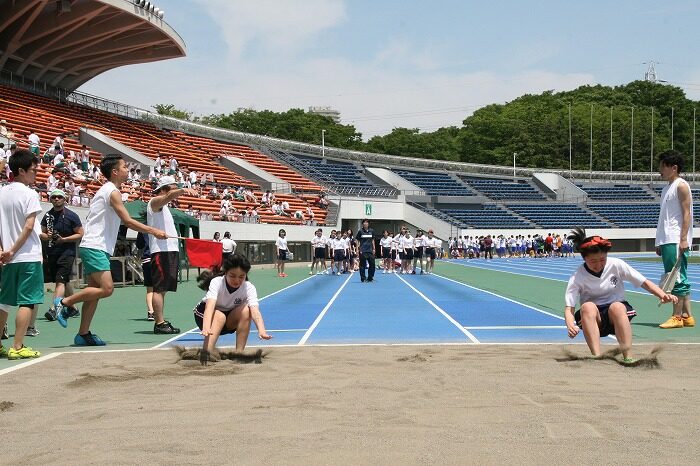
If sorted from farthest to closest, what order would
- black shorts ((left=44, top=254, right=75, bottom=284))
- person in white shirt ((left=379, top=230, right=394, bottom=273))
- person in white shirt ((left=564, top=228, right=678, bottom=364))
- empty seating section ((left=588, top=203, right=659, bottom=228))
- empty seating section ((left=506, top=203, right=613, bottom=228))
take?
empty seating section ((left=588, top=203, right=659, bottom=228)) < empty seating section ((left=506, top=203, right=613, bottom=228)) < person in white shirt ((left=379, top=230, right=394, bottom=273)) < black shorts ((left=44, top=254, right=75, bottom=284)) < person in white shirt ((left=564, top=228, right=678, bottom=364))

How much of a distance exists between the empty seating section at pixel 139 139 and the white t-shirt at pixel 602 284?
2783cm

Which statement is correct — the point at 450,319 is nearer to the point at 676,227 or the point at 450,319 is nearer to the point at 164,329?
the point at 676,227

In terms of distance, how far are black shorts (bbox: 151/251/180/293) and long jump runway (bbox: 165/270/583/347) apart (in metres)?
0.71

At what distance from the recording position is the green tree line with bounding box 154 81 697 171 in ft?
337

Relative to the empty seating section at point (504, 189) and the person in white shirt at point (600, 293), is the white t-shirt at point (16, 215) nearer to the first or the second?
the person in white shirt at point (600, 293)

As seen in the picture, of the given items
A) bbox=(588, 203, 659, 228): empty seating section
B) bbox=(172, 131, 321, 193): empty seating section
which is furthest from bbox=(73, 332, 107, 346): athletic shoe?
bbox=(588, 203, 659, 228): empty seating section

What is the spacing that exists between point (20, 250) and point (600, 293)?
578 cm

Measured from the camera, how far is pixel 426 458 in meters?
4.41

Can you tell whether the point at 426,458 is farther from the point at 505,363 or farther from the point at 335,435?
the point at 505,363

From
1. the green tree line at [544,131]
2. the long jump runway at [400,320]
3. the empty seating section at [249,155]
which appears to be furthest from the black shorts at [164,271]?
the green tree line at [544,131]

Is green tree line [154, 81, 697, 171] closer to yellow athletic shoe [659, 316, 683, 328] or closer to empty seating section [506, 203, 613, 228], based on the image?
empty seating section [506, 203, 613, 228]

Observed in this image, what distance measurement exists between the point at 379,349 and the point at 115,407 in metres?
3.76

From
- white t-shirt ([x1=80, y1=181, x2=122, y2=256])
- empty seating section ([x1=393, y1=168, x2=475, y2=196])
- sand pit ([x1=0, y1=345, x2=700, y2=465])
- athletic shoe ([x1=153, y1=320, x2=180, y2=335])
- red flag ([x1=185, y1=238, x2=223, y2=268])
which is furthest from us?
empty seating section ([x1=393, y1=168, x2=475, y2=196])

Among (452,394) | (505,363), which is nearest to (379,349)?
(505,363)
